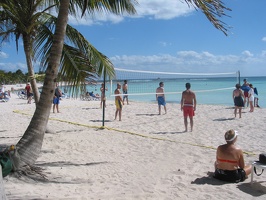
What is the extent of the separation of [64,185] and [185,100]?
5208 millimetres

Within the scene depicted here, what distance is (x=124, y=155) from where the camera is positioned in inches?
244

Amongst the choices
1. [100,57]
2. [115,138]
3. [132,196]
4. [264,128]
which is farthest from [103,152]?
[264,128]

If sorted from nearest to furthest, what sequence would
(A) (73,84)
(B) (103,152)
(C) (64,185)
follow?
(C) (64,185)
(A) (73,84)
(B) (103,152)

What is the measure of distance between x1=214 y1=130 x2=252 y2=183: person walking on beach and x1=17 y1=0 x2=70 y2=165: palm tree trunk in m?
2.79

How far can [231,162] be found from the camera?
4559mm

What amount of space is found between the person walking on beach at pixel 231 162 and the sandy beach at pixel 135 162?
117 millimetres

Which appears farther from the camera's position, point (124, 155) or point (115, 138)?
point (115, 138)

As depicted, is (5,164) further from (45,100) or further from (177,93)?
(177,93)

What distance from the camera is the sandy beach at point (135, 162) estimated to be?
13.4 feet

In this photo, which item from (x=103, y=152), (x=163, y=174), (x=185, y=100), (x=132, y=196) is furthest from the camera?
(x=185, y=100)

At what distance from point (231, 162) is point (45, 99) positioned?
301cm

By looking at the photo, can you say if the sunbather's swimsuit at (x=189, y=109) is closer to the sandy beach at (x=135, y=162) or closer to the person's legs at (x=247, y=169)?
the sandy beach at (x=135, y=162)

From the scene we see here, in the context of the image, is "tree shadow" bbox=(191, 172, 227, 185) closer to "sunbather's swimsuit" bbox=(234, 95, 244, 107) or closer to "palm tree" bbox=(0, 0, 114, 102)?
"palm tree" bbox=(0, 0, 114, 102)

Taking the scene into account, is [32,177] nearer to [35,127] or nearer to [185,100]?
[35,127]
